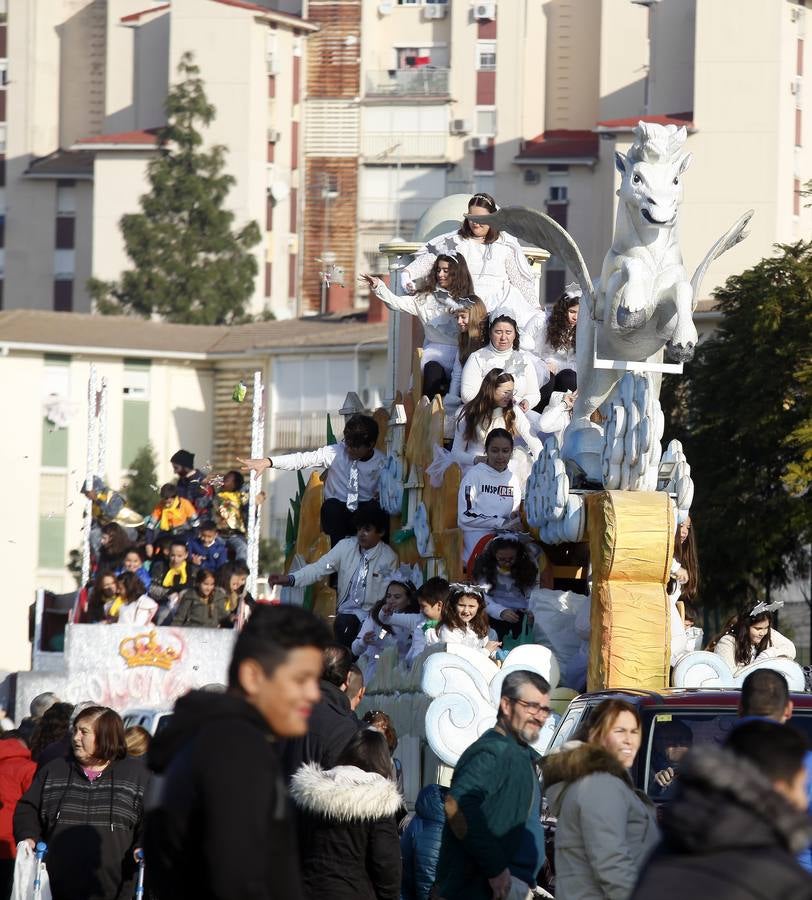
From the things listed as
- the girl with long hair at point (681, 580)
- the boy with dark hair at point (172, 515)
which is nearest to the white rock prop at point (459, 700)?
the girl with long hair at point (681, 580)

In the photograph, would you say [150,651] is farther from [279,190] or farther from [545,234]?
[279,190]

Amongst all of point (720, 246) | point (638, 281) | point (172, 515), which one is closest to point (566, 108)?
point (172, 515)

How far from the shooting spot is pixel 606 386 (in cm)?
1773

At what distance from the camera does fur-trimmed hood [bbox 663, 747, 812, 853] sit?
252 inches

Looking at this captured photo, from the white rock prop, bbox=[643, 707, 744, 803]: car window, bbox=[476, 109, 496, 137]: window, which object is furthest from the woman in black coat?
bbox=[476, 109, 496, 137]: window

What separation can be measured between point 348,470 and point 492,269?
2147 mm

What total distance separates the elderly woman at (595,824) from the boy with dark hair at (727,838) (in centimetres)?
269

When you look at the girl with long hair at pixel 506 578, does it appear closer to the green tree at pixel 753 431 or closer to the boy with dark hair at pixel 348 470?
the boy with dark hair at pixel 348 470

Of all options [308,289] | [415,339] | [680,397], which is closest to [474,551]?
[415,339]

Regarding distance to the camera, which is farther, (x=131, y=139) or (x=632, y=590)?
(x=131, y=139)

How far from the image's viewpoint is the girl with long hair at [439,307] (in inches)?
858

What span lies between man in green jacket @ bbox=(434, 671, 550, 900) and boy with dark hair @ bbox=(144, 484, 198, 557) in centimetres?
1722

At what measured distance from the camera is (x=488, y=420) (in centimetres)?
2002

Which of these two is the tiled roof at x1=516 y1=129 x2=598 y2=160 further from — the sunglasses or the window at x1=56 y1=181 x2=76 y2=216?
the sunglasses
